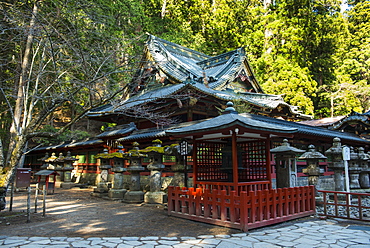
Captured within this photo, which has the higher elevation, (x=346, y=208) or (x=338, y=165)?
(x=338, y=165)

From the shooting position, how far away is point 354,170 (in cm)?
1259

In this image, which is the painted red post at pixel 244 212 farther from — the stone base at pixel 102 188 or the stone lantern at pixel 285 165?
the stone base at pixel 102 188

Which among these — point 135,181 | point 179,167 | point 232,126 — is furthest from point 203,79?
point 232,126

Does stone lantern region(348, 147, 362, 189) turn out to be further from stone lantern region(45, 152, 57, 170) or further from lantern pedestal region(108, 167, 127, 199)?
stone lantern region(45, 152, 57, 170)

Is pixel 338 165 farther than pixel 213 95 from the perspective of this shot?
No

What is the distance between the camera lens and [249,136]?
8367 mm

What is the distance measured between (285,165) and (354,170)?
4694 mm

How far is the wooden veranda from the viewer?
6730mm

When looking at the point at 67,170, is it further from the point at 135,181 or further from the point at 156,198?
the point at 156,198

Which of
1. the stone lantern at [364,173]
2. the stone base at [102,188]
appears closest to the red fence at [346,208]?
the stone lantern at [364,173]

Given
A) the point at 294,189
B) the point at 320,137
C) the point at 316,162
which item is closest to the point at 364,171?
the point at 320,137

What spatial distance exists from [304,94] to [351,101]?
5.24 meters

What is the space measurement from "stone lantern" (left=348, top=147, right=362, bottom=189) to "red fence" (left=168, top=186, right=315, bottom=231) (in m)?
5.47

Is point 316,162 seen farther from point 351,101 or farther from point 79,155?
point 351,101
